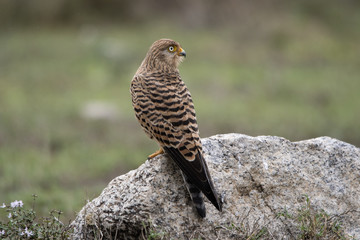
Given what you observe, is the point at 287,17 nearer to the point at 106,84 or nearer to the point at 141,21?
the point at 141,21

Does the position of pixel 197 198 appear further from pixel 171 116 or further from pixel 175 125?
pixel 171 116

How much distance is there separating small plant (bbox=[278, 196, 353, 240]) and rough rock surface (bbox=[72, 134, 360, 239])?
0.17ft

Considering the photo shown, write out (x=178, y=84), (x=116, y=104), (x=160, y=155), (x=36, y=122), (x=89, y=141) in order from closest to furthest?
(x=160, y=155) < (x=178, y=84) < (x=89, y=141) < (x=36, y=122) < (x=116, y=104)

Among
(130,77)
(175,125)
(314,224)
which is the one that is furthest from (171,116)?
(130,77)

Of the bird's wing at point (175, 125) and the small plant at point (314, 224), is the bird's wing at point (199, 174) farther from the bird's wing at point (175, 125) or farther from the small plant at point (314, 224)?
the small plant at point (314, 224)

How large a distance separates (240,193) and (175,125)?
33.2 inches

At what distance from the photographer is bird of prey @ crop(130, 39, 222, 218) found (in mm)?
4008

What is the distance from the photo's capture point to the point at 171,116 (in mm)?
4391

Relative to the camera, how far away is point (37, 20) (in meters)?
18.0

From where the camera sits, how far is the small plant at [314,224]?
412 cm

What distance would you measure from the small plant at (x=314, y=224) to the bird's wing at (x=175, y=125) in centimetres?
74

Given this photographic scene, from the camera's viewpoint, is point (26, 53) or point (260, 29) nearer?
point (26, 53)

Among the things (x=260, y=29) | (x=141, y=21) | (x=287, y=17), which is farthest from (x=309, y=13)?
(x=141, y=21)

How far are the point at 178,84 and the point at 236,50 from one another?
1194 centimetres
